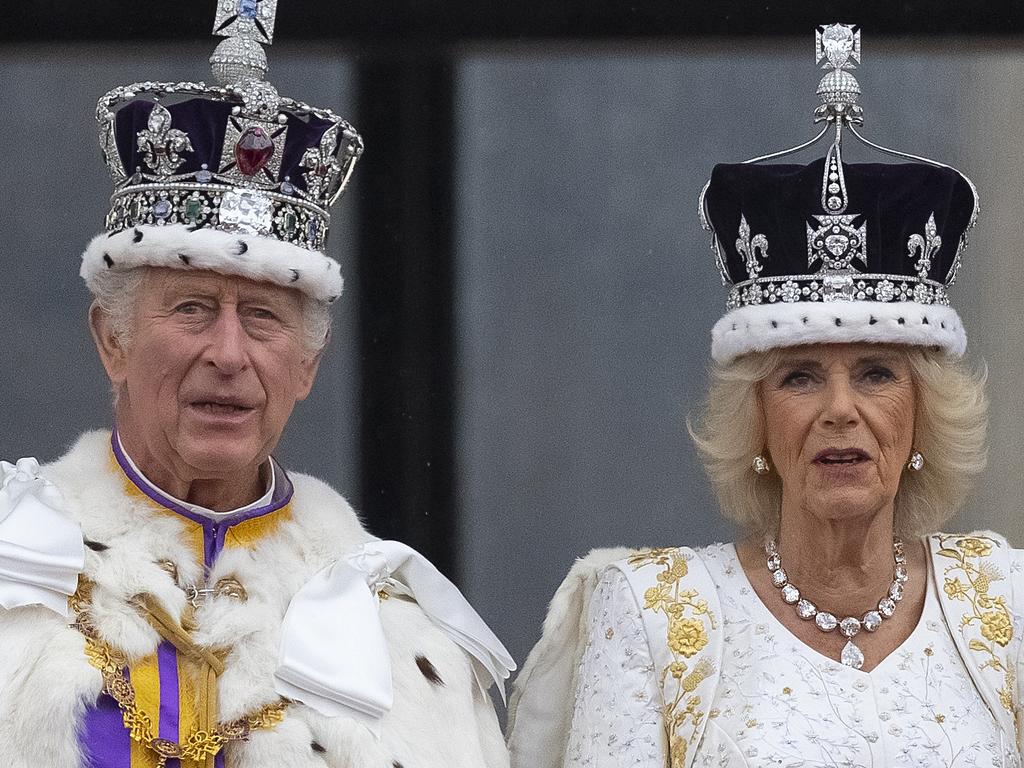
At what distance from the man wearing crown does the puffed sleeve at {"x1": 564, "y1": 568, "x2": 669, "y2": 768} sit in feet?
0.58

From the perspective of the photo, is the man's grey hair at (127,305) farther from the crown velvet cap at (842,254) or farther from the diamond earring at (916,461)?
the diamond earring at (916,461)

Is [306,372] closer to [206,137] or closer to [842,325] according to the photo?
[206,137]

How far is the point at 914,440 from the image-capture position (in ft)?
13.1

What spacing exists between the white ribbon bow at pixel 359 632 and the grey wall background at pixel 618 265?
5.24 feet

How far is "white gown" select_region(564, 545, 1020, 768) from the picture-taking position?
12.1 feet

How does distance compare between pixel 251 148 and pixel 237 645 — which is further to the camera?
pixel 251 148

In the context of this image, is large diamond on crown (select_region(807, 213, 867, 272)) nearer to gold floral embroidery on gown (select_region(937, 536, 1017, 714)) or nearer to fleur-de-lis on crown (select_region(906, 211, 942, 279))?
fleur-de-lis on crown (select_region(906, 211, 942, 279))

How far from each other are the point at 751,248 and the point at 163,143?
1.15 meters

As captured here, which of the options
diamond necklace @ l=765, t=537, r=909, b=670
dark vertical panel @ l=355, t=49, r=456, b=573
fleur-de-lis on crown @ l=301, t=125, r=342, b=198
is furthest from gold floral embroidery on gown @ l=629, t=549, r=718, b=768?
dark vertical panel @ l=355, t=49, r=456, b=573

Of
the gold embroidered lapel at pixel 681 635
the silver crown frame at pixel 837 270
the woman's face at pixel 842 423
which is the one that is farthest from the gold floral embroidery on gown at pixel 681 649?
the silver crown frame at pixel 837 270

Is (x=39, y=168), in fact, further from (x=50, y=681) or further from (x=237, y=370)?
(x=50, y=681)

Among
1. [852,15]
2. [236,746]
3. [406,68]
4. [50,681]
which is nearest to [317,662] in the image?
[236,746]

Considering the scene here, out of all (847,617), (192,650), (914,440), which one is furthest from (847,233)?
(192,650)

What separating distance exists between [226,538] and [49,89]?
2.14 metres
